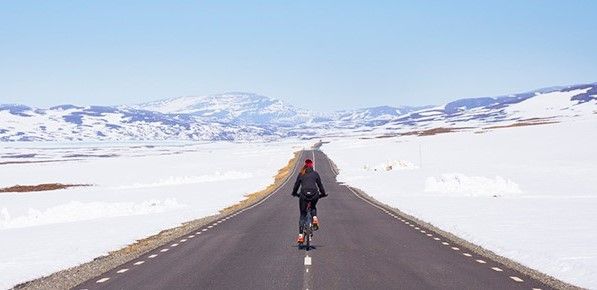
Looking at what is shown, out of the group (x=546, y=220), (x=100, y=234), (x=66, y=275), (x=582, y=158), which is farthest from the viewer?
(x=582, y=158)

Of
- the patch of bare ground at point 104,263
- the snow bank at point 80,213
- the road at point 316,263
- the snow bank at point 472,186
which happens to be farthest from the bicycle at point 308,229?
the snow bank at point 472,186

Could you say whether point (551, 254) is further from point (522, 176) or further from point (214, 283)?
point (522, 176)

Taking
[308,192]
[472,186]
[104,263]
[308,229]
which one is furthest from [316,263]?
[472,186]

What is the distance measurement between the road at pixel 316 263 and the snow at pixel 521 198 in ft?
5.07

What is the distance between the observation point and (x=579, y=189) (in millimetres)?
49188

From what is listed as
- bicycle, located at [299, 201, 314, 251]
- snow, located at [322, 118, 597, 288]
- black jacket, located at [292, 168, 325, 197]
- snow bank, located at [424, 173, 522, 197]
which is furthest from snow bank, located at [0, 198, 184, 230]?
snow bank, located at [424, 173, 522, 197]

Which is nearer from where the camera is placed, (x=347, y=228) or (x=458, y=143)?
(x=347, y=228)

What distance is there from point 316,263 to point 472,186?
3577 cm

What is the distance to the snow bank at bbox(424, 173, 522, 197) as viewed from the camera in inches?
1908

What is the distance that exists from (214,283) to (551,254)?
9.06 m

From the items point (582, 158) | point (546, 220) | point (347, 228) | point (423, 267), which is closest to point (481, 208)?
point (546, 220)

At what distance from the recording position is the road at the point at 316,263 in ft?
44.8

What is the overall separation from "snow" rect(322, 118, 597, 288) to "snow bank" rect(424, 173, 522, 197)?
0.21 feet

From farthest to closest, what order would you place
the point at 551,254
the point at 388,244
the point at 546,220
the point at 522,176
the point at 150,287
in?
the point at 522,176 → the point at 546,220 → the point at 388,244 → the point at 551,254 → the point at 150,287
